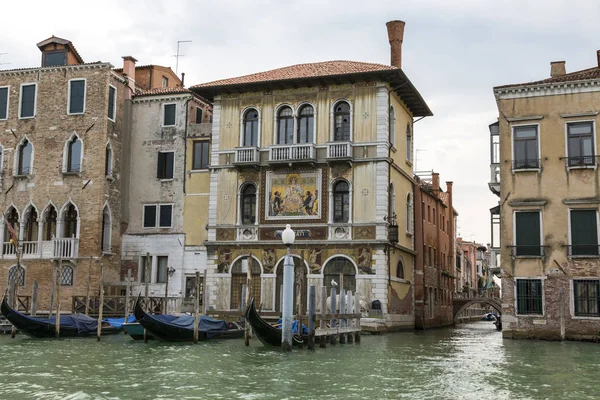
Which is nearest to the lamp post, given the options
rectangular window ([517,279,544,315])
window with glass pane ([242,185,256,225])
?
rectangular window ([517,279,544,315])

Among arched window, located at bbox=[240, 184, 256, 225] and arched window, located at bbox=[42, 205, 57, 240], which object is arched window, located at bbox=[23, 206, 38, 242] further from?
arched window, located at bbox=[240, 184, 256, 225]

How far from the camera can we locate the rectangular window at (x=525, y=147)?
20234 mm

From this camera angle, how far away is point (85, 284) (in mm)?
26328

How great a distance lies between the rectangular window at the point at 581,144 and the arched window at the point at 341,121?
7.35 m

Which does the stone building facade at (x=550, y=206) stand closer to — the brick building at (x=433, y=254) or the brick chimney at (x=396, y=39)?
the brick chimney at (x=396, y=39)

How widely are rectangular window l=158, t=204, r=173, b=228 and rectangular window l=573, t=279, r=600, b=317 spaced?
14.4 metres

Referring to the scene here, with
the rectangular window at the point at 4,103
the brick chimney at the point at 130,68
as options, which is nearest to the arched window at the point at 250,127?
the brick chimney at the point at 130,68

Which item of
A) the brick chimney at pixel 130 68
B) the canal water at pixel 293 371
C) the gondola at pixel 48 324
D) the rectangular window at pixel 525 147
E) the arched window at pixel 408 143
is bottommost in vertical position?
the canal water at pixel 293 371

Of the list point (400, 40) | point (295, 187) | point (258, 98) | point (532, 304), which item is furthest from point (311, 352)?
point (400, 40)

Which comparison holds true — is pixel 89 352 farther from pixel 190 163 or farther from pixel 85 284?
pixel 190 163

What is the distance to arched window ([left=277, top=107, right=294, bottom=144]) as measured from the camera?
→ 2547 cm

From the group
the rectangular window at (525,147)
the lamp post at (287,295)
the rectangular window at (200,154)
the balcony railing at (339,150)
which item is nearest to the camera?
the lamp post at (287,295)

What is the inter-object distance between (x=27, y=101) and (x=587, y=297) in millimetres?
20300

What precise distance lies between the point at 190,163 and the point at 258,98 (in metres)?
3.79
